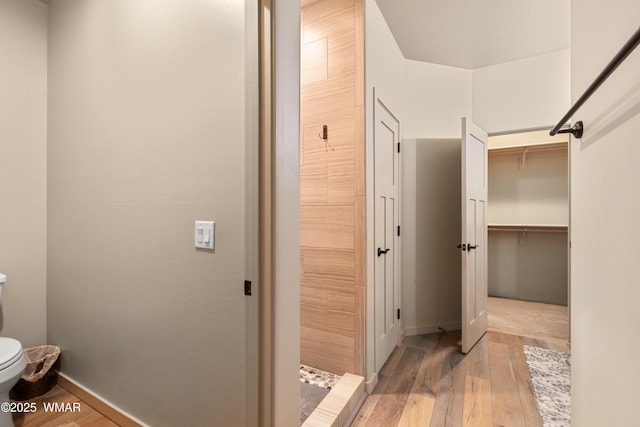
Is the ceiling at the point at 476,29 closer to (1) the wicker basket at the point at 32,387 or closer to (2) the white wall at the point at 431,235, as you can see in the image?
(2) the white wall at the point at 431,235

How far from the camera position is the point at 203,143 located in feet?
4.01

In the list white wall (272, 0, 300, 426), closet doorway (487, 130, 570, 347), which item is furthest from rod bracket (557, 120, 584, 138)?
closet doorway (487, 130, 570, 347)

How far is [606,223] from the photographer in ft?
2.84

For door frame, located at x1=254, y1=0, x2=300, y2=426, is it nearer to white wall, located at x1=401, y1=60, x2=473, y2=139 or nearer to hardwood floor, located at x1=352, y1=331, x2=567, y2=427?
hardwood floor, located at x1=352, y1=331, x2=567, y2=427

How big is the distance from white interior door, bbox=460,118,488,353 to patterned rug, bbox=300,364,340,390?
132 centimetres

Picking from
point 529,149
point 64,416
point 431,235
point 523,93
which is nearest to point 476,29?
point 523,93

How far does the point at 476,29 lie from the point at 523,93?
3.14 ft

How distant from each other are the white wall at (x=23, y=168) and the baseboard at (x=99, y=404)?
0.40 metres

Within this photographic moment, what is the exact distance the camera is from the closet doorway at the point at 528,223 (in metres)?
3.98

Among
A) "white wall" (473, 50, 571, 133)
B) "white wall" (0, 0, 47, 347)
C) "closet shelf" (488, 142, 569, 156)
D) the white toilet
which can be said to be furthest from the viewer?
"closet shelf" (488, 142, 569, 156)

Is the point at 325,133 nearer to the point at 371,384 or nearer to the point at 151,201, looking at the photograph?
the point at 151,201

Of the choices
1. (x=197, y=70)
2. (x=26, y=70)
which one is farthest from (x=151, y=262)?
(x=26, y=70)

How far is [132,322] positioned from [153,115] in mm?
1046

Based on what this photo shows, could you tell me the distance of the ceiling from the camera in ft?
7.46
